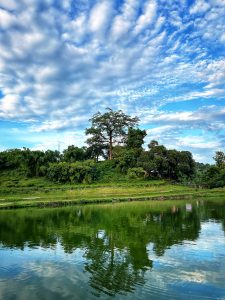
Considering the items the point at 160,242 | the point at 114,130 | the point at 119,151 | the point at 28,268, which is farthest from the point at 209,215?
the point at 114,130

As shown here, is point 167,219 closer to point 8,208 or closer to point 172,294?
point 172,294

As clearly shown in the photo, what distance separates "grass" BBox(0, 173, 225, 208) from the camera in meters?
53.7

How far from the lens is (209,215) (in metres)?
34.9

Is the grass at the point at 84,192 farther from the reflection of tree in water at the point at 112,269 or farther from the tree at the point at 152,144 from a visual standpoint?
the reflection of tree in water at the point at 112,269

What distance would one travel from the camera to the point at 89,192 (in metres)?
61.8

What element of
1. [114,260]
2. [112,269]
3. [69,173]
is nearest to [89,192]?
[69,173]

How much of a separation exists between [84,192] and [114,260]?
45.1 m

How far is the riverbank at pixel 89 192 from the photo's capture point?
5319 centimetres

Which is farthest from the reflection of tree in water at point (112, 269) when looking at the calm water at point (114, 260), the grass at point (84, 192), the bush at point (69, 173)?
the bush at point (69, 173)

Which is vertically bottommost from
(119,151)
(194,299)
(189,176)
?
(194,299)

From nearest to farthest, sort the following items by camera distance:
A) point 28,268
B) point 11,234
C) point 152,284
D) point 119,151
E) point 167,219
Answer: point 152,284
point 28,268
point 11,234
point 167,219
point 119,151

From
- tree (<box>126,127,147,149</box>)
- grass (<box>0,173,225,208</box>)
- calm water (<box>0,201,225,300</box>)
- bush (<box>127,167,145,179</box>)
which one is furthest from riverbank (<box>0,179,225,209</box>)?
calm water (<box>0,201,225,300</box>)

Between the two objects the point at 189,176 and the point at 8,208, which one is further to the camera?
the point at 189,176

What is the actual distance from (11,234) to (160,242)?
12245 millimetres
